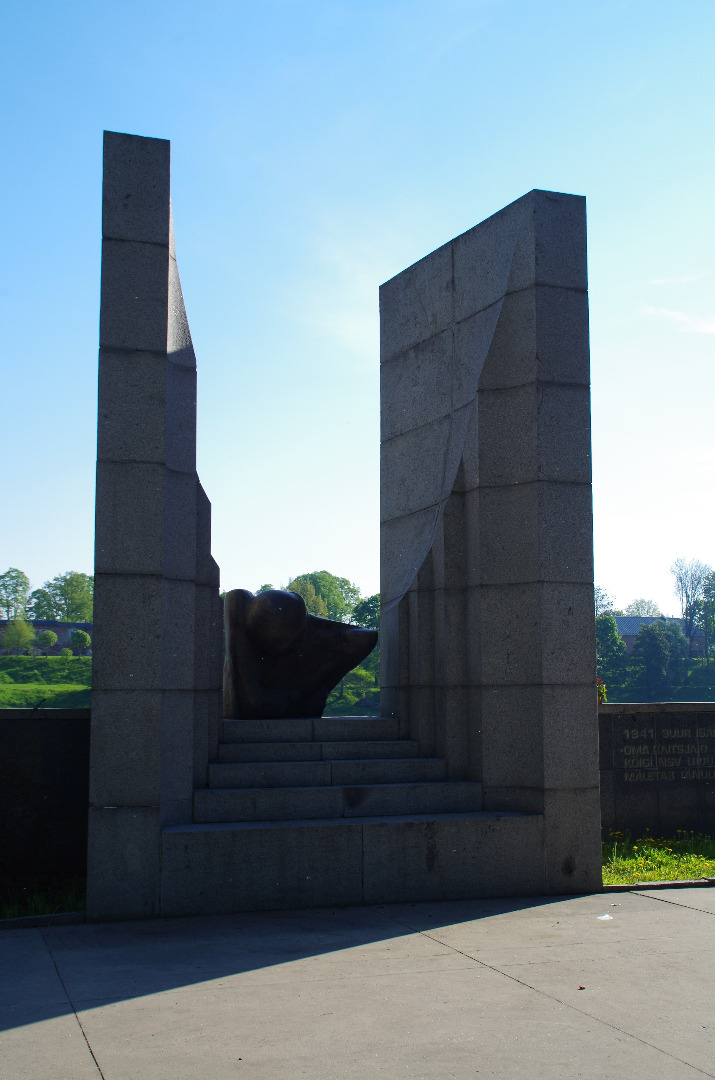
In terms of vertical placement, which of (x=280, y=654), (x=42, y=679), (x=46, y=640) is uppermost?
(x=46, y=640)

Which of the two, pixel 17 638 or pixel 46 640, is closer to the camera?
pixel 17 638

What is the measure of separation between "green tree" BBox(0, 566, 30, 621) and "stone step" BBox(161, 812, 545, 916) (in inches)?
4179

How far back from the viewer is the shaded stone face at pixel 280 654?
9.68 meters

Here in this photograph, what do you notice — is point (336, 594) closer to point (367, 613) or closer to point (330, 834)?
point (367, 613)

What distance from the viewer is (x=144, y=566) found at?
26.1ft

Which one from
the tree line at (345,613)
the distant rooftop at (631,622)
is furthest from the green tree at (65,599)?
the distant rooftop at (631,622)

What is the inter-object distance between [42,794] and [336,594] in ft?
199

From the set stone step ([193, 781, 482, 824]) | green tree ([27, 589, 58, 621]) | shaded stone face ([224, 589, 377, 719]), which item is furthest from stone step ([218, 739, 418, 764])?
green tree ([27, 589, 58, 621])

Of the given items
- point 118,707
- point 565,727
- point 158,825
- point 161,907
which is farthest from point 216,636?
point 565,727

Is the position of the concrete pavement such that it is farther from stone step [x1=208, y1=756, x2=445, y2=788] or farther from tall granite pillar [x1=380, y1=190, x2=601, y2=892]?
tall granite pillar [x1=380, y1=190, x2=601, y2=892]

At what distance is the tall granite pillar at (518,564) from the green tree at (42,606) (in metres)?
105

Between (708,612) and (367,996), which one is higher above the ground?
(708,612)

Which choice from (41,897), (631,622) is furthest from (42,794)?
(631,622)

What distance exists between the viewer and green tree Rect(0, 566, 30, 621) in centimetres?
10812
